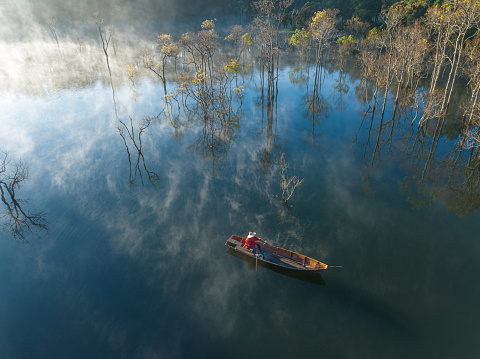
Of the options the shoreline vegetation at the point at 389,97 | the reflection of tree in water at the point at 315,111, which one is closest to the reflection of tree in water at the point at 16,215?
the shoreline vegetation at the point at 389,97

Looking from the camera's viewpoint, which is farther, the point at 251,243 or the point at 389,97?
the point at 389,97

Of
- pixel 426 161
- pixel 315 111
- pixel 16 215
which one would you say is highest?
Answer: pixel 315 111

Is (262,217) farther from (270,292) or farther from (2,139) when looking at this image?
(2,139)

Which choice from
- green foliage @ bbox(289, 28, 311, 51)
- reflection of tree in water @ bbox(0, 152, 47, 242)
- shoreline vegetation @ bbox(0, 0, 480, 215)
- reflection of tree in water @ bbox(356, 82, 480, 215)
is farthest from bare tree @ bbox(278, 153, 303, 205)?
green foliage @ bbox(289, 28, 311, 51)

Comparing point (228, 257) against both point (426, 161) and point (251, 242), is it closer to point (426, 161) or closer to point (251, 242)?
point (251, 242)

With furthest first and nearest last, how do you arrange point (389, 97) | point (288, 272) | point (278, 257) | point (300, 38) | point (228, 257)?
1. point (300, 38)
2. point (389, 97)
3. point (228, 257)
4. point (278, 257)
5. point (288, 272)

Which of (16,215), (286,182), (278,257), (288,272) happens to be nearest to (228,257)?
(278,257)

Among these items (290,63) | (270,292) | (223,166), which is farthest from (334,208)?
(290,63)
